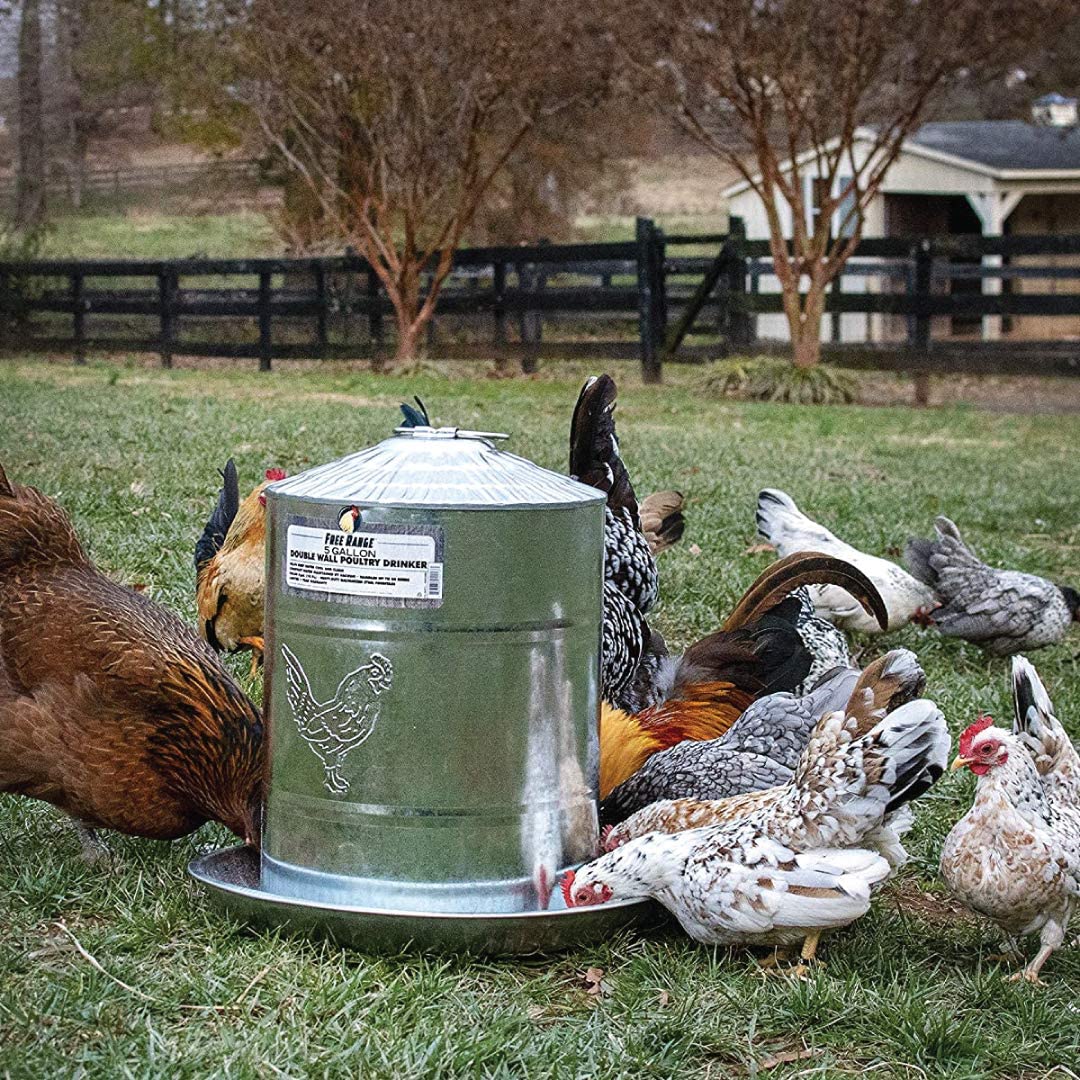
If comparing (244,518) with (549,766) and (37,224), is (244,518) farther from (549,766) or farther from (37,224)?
(37,224)

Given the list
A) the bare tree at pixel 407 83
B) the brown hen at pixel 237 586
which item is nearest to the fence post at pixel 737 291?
the bare tree at pixel 407 83

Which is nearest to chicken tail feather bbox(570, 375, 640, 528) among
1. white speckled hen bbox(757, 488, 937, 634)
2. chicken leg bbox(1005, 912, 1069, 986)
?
white speckled hen bbox(757, 488, 937, 634)

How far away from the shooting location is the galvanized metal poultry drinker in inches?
125

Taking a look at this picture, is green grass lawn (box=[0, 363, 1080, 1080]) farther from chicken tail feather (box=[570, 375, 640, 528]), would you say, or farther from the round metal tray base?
chicken tail feather (box=[570, 375, 640, 528])

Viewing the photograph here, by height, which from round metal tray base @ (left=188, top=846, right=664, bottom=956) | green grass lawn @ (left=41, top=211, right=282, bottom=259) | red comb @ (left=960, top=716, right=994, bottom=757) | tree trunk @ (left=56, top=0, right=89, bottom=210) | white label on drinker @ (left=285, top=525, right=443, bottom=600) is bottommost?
round metal tray base @ (left=188, top=846, right=664, bottom=956)

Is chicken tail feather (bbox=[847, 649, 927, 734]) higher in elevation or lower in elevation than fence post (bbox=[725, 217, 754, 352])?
lower

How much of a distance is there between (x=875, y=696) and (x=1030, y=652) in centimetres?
331

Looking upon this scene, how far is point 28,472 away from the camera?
8.64 meters

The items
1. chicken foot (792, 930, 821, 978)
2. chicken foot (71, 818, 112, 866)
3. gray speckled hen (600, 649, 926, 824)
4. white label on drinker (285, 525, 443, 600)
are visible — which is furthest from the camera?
gray speckled hen (600, 649, 926, 824)

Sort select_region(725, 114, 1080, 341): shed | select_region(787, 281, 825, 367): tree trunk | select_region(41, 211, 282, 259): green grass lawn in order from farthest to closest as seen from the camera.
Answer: select_region(725, 114, 1080, 341): shed, select_region(41, 211, 282, 259): green grass lawn, select_region(787, 281, 825, 367): tree trunk

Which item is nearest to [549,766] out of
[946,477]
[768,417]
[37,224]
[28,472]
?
[28,472]

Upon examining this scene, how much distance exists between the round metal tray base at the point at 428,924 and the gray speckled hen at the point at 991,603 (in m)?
3.29

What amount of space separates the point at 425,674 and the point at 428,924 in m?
0.51

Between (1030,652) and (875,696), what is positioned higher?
(875,696)
